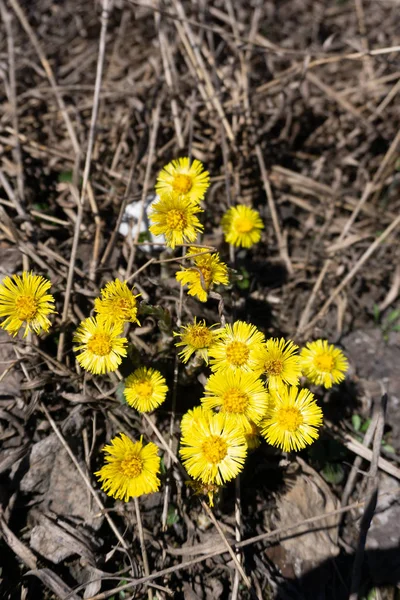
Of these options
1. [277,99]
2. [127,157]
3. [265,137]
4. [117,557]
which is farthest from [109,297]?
[277,99]

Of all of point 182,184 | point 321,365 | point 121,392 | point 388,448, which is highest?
point 182,184

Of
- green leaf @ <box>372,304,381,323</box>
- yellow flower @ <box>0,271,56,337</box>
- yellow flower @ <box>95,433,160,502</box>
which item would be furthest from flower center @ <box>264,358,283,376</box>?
green leaf @ <box>372,304,381,323</box>

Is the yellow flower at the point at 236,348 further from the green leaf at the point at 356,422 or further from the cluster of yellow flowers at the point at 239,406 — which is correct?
the green leaf at the point at 356,422

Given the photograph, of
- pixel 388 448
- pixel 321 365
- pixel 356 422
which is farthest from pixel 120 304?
pixel 388 448

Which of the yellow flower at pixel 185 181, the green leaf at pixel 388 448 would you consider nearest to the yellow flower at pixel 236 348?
the yellow flower at pixel 185 181

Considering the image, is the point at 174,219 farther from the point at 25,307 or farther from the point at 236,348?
the point at 25,307

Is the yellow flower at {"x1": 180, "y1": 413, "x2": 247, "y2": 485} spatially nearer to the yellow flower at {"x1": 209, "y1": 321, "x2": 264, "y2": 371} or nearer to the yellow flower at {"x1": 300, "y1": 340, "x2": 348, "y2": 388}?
the yellow flower at {"x1": 209, "y1": 321, "x2": 264, "y2": 371}

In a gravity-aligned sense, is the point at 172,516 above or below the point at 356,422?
below
